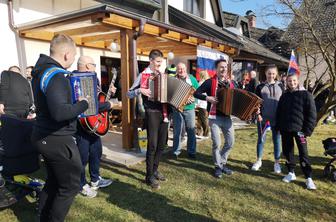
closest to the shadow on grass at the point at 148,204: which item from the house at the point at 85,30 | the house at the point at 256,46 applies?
the house at the point at 85,30

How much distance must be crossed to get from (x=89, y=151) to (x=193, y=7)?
13.6m

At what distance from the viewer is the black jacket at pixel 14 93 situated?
5.33m

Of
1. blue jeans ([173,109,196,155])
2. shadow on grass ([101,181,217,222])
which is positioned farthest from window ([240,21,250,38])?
shadow on grass ([101,181,217,222])

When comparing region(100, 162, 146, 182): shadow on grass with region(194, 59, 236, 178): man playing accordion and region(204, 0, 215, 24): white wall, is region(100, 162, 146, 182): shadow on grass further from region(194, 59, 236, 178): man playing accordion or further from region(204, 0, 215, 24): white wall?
region(204, 0, 215, 24): white wall

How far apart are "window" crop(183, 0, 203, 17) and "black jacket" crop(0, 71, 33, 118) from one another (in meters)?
11.4

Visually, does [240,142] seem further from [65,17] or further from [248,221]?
[65,17]

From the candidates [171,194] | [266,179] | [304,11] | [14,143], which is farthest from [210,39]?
[14,143]

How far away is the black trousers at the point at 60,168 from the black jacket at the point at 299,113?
330 centimetres

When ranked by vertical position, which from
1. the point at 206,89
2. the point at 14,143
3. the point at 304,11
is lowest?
the point at 14,143

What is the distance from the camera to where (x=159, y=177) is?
459 cm

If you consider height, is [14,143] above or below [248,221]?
above

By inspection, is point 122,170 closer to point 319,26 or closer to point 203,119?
point 203,119

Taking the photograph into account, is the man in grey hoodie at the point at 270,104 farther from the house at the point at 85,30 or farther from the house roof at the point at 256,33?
the house roof at the point at 256,33

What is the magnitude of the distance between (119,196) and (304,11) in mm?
7481
